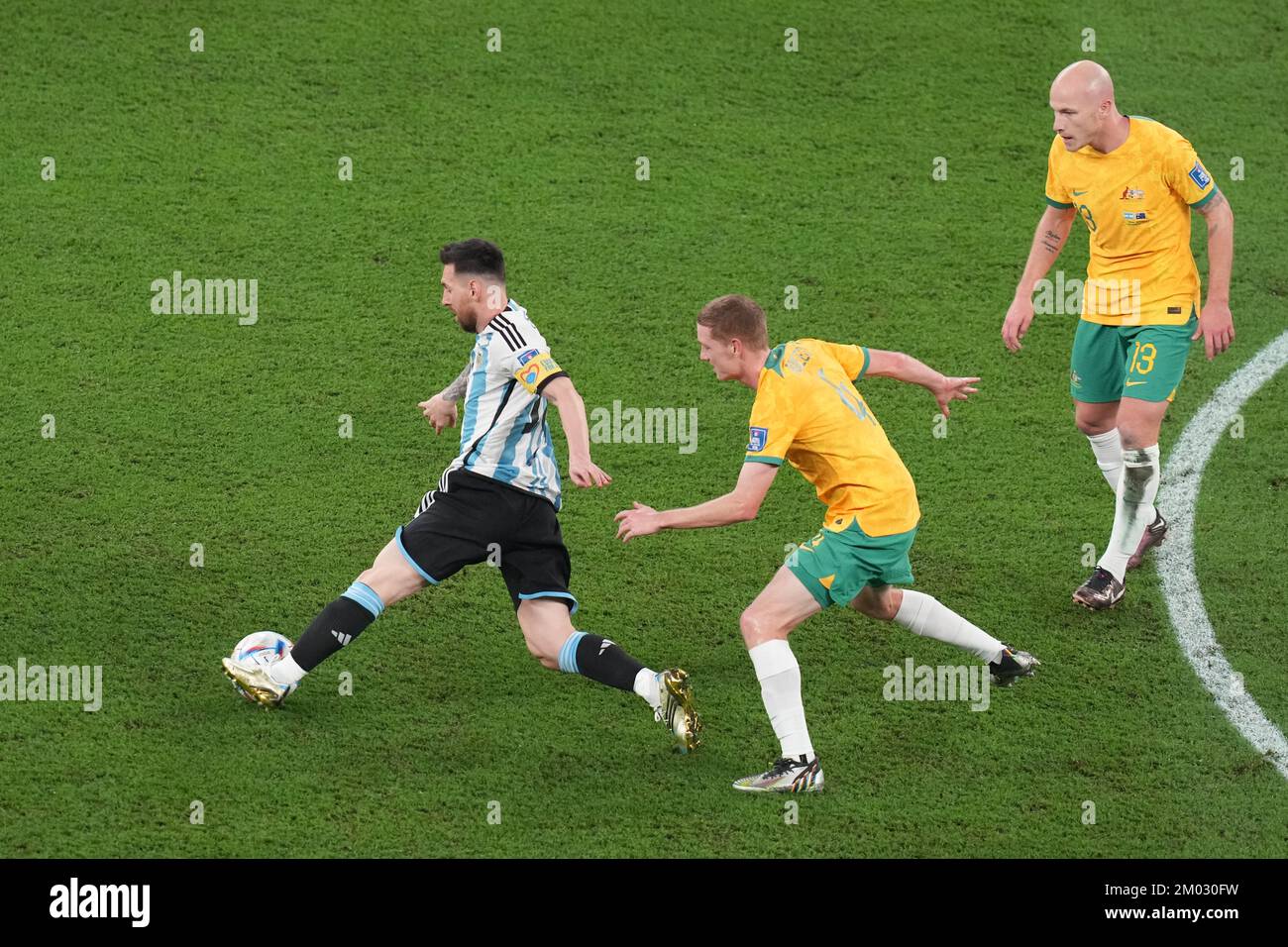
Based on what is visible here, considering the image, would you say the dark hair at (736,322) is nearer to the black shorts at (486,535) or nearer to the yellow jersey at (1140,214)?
the black shorts at (486,535)

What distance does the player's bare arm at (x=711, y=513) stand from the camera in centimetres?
562

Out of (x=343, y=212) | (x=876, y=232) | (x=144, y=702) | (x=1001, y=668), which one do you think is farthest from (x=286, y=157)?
(x=1001, y=668)

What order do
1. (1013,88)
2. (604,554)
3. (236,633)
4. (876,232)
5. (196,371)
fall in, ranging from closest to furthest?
(236,633) < (604,554) < (196,371) < (876,232) < (1013,88)

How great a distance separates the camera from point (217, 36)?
11.0 m

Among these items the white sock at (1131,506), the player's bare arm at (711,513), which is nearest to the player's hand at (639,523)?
the player's bare arm at (711,513)

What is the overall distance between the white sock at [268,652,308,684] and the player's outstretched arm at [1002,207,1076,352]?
3.32 meters

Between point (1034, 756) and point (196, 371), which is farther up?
point (196, 371)

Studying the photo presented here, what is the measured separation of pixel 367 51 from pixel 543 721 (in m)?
6.09

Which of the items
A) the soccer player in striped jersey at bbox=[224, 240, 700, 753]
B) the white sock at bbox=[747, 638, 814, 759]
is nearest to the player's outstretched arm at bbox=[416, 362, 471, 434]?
the soccer player in striped jersey at bbox=[224, 240, 700, 753]

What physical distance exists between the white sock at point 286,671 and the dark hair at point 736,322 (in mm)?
2037

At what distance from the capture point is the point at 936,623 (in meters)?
6.39

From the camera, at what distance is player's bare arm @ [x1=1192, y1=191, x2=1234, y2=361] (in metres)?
6.79

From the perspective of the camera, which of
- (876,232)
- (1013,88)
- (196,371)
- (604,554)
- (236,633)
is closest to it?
(236,633)

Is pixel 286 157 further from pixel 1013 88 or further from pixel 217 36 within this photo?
pixel 1013 88
